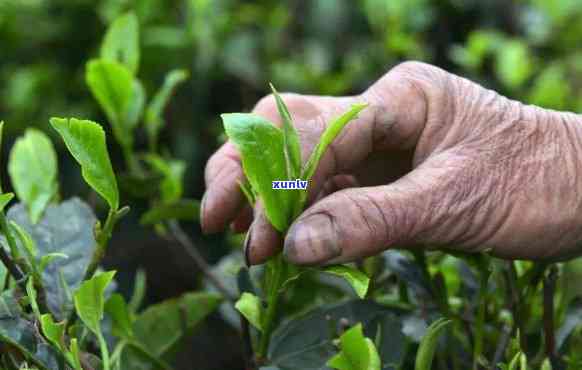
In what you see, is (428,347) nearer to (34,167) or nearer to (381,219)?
(381,219)

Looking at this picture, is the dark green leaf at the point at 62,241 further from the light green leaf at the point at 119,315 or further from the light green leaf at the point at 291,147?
the light green leaf at the point at 291,147

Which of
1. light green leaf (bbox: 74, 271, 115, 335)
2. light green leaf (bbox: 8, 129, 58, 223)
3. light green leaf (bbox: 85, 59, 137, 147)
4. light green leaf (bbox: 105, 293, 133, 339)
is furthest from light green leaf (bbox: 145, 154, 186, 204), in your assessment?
light green leaf (bbox: 74, 271, 115, 335)

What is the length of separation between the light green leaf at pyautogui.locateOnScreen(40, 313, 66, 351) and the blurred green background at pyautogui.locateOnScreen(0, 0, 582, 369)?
4.23 ft

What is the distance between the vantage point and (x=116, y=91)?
1.15 meters

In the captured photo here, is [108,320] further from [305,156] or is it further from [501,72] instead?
[501,72]

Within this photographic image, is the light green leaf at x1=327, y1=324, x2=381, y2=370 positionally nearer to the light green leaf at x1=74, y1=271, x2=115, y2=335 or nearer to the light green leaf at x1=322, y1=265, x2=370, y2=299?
the light green leaf at x1=322, y1=265, x2=370, y2=299

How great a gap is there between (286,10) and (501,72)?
0.70 meters

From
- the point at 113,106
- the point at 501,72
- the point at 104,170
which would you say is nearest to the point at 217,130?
the point at 501,72

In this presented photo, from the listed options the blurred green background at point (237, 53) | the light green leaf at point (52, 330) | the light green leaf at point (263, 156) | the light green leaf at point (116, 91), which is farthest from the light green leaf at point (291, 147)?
the blurred green background at point (237, 53)

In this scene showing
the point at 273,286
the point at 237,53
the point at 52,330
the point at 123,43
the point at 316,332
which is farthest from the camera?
the point at 237,53

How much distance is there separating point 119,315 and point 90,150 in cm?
22

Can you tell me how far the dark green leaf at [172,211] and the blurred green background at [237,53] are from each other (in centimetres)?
83

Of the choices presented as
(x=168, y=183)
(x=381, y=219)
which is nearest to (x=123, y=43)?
(x=168, y=183)

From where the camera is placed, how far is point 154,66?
2217 mm
